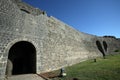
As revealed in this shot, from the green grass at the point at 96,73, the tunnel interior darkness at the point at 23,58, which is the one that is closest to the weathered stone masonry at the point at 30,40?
the tunnel interior darkness at the point at 23,58

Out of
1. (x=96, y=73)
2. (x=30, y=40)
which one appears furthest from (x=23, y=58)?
(x=96, y=73)

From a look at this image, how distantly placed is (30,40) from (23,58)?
2367 millimetres

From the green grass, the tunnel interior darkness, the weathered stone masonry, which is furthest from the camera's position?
the tunnel interior darkness

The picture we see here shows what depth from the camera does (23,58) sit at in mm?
9477

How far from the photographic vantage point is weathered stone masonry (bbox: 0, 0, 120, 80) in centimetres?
700

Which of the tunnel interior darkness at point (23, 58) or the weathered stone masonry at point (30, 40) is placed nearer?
the weathered stone masonry at point (30, 40)

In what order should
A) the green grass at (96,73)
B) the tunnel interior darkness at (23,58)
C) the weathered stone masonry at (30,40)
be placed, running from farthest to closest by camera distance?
the tunnel interior darkness at (23,58)
the weathered stone masonry at (30,40)
the green grass at (96,73)

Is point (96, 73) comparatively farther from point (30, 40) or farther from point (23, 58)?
point (23, 58)

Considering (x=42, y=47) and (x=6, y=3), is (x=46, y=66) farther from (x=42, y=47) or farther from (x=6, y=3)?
(x=6, y=3)

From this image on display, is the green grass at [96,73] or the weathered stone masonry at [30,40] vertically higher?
the weathered stone masonry at [30,40]

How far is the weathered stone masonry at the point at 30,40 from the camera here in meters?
7.00

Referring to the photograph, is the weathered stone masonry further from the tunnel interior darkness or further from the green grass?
the green grass

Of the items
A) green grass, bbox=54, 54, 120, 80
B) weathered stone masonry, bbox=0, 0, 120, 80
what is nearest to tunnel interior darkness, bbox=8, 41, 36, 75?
weathered stone masonry, bbox=0, 0, 120, 80

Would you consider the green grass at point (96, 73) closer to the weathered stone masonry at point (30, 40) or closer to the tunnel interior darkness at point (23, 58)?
the weathered stone masonry at point (30, 40)
